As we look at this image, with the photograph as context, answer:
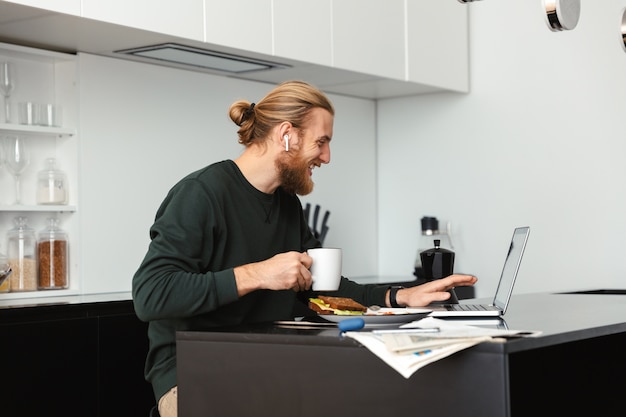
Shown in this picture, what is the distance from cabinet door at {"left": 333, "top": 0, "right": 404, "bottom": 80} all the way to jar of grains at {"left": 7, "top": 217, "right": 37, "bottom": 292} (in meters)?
1.32

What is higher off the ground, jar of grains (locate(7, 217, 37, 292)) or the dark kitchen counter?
jar of grains (locate(7, 217, 37, 292))

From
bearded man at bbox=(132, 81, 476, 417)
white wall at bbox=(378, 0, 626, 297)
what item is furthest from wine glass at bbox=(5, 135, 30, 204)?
white wall at bbox=(378, 0, 626, 297)

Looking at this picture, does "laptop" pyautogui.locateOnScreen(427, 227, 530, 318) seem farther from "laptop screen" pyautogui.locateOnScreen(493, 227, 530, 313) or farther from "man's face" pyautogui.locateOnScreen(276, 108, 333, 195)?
Result: "man's face" pyautogui.locateOnScreen(276, 108, 333, 195)

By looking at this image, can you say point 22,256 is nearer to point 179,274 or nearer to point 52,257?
point 52,257

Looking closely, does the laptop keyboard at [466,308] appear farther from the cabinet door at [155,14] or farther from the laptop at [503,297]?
the cabinet door at [155,14]

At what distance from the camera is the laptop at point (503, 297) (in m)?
1.85

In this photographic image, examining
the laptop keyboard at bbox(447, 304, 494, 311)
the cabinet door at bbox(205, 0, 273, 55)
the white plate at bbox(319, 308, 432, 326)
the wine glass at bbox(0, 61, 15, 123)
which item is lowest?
the laptop keyboard at bbox(447, 304, 494, 311)

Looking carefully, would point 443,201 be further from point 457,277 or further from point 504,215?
point 457,277

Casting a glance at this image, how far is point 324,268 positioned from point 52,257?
1.45 m

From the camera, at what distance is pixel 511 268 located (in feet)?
6.52

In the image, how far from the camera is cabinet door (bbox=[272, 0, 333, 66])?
10.9ft

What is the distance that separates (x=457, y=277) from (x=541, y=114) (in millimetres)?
2042

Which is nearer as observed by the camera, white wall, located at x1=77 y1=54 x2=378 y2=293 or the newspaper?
the newspaper

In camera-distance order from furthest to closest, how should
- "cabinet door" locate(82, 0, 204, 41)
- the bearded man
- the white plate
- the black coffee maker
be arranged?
"cabinet door" locate(82, 0, 204, 41), the black coffee maker, the bearded man, the white plate
